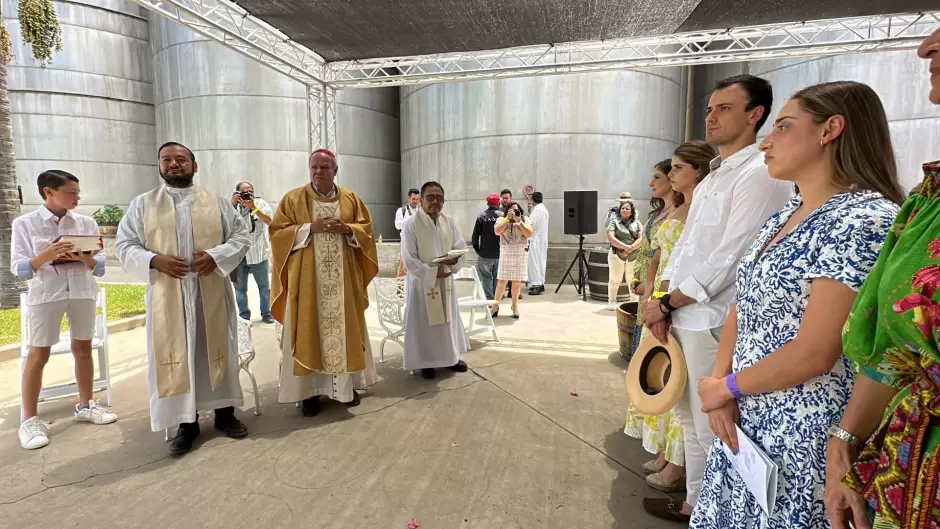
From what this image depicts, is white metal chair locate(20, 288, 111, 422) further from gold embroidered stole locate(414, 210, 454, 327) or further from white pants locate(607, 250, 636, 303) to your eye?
white pants locate(607, 250, 636, 303)

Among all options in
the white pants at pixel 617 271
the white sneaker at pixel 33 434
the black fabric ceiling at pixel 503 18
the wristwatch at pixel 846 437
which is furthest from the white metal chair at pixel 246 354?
the white pants at pixel 617 271

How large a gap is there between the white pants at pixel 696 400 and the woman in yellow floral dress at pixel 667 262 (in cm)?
46

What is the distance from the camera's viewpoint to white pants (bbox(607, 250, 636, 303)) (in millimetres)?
7551

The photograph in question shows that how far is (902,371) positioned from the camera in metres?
0.88

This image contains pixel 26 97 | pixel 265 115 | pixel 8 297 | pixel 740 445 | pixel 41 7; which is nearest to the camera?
pixel 740 445

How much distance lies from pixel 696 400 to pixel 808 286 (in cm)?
102

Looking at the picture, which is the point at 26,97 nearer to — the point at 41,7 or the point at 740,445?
the point at 41,7

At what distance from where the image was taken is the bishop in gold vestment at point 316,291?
11.6 ft

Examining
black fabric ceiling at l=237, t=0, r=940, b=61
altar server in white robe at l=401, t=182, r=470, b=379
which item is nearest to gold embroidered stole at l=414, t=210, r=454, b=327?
altar server in white robe at l=401, t=182, r=470, b=379

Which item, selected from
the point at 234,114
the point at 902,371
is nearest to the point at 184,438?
the point at 902,371

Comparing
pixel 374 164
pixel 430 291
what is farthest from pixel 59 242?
pixel 374 164

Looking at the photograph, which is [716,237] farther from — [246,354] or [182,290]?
[246,354]

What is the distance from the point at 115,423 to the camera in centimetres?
344

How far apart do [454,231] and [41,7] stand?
920 cm
